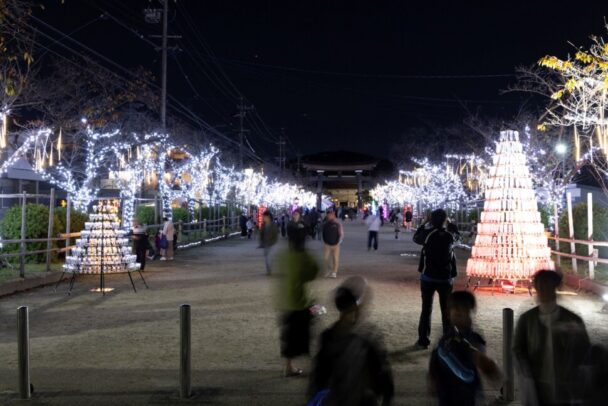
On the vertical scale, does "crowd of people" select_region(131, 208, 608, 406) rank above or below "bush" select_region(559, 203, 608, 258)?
below

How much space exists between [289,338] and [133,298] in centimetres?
725

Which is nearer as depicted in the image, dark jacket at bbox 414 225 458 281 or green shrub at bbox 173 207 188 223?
dark jacket at bbox 414 225 458 281

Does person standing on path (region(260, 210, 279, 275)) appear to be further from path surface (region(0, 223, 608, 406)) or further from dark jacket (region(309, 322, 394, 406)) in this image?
dark jacket (region(309, 322, 394, 406))

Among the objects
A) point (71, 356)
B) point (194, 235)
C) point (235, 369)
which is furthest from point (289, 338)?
point (194, 235)

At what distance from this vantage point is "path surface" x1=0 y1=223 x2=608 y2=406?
22.0ft

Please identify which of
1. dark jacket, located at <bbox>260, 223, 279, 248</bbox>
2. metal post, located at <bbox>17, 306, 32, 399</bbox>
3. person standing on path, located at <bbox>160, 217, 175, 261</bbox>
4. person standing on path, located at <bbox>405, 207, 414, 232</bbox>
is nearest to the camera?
metal post, located at <bbox>17, 306, 32, 399</bbox>

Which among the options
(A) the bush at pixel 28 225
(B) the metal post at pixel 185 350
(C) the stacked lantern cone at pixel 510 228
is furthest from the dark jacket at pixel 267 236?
(B) the metal post at pixel 185 350

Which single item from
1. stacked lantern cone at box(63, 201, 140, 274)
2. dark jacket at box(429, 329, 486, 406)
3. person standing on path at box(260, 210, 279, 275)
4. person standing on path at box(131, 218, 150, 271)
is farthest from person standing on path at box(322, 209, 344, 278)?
dark jacket at box(429, 329, 486, 406)

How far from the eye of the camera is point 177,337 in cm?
938

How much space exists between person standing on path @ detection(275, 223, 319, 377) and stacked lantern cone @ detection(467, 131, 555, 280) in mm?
8034

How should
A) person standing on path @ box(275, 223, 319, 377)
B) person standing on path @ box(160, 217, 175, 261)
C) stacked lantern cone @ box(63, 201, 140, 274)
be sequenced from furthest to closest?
person standing on path @ box(160, 217, 175, 261)
stacked lantern cone @ box(63, 201, 140, 274)
person standing on path @ box(275, 223, 319, 377)

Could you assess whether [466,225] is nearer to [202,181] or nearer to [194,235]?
[194,235]

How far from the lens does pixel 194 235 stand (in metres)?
34.5

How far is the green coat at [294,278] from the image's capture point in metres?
6.95
